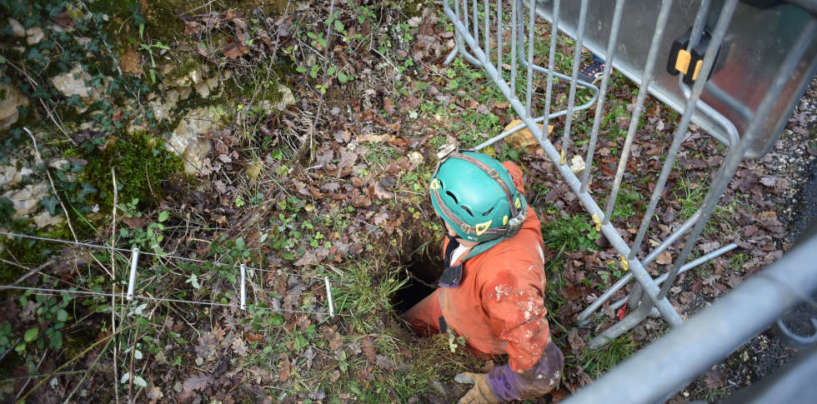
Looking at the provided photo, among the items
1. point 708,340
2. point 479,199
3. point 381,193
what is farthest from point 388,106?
point 708,340

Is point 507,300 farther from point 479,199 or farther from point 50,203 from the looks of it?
point 50,203

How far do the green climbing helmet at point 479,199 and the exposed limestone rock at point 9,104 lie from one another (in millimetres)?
2815

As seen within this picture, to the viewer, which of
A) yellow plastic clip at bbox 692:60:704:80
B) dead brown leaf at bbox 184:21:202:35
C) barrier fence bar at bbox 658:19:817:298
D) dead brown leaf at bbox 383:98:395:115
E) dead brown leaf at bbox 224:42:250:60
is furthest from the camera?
dead brown leaf at bbox 383:98:395:115

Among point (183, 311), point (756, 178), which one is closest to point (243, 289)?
point (183, 311)

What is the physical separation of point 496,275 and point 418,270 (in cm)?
183

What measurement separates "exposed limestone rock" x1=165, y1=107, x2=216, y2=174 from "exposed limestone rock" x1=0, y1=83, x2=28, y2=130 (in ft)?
2.92

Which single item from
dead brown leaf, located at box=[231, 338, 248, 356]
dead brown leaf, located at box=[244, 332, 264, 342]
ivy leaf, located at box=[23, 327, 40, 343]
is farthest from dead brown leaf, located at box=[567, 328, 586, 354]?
ivy leaf, located at box=[23, 327, 40, 343]

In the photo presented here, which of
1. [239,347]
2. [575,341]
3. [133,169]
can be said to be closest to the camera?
[239,347]

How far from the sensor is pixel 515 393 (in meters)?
2.81

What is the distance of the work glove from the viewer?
9.84 feet

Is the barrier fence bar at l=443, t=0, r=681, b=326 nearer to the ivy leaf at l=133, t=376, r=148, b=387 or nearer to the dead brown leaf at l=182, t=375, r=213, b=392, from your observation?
the dead brown leaf at l=182, t=375, r=213, b=392

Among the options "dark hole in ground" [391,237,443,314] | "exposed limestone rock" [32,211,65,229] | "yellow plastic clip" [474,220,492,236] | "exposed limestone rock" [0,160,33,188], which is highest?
"exposed limestone rock" [0,160,33,188]

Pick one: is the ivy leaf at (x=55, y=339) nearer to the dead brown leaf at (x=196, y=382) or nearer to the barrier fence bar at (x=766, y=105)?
the dead brown leaf at (x=196, y=382)

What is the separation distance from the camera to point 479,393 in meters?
3.09
